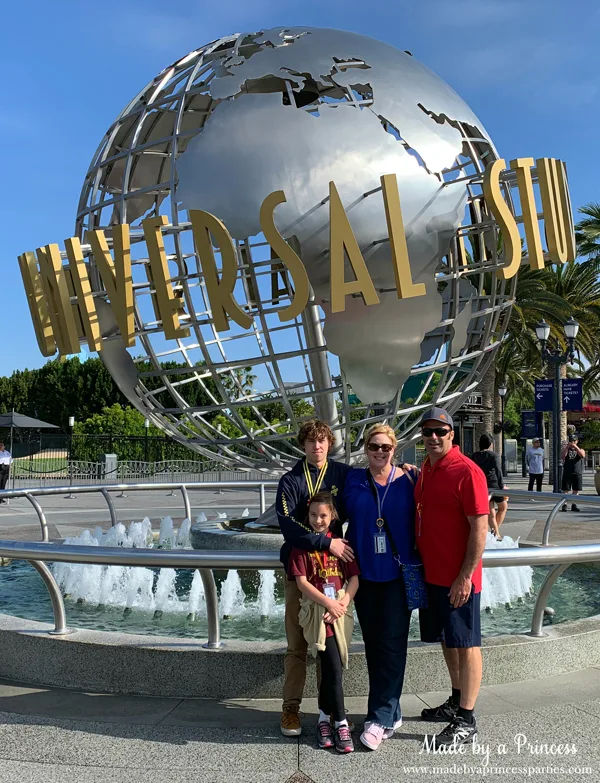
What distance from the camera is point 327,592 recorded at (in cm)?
330

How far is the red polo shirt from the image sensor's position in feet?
10.7

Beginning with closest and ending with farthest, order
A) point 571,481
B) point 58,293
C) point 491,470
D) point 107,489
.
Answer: point 58,293 < point 107,489 < point 491,470 < point 571,481

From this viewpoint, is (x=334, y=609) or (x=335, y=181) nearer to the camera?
(x=334, y=609)

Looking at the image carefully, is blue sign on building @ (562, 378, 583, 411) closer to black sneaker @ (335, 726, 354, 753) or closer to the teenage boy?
the teenage boy

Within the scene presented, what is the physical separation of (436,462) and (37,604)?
14.7 feet

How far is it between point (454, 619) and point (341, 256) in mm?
2379

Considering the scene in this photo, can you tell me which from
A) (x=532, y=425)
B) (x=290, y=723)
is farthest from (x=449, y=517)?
(x=532, y=425)

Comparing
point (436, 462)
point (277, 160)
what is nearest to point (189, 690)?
point (436, 462)

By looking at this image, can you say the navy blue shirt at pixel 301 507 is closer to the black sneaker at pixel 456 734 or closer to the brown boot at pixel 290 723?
the brown boot at pixel 290 723

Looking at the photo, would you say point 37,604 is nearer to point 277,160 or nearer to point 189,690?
point 189,690

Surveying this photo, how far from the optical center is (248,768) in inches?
118

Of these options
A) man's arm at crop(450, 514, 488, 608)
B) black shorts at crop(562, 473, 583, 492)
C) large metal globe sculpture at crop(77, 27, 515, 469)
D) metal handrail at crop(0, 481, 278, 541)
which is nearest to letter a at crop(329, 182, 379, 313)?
large metal globe sculpture at crop(77, 27, 515, 469)

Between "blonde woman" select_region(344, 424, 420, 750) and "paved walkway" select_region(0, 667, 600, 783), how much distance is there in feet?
0.71

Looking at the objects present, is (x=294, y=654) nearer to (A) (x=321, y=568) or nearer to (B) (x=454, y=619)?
(A) (x=321, y=568)
